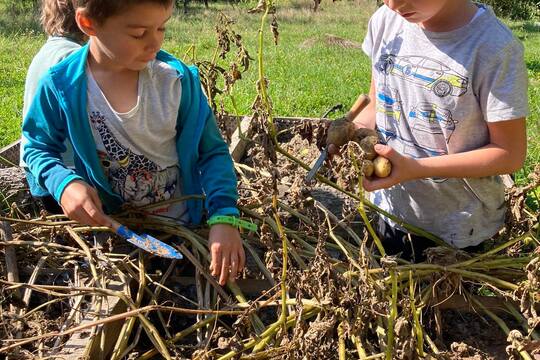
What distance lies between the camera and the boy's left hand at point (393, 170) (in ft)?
6.01

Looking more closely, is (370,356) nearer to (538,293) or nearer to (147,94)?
(538,293)

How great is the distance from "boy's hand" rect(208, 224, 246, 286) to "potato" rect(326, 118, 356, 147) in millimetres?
374

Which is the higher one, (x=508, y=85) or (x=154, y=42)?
(x=154, y=42)

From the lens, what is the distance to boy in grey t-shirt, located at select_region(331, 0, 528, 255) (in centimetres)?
190

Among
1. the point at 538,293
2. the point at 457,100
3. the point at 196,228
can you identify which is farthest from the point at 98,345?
the point at 457,100

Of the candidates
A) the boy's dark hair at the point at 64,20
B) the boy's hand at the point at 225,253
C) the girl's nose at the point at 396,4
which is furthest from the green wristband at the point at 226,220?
the boy's dark hair at the point at 64,20

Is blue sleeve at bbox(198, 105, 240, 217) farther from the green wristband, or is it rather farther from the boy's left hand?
the boy's left hand

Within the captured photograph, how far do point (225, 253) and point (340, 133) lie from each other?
464mm

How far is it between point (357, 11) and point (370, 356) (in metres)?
16.0

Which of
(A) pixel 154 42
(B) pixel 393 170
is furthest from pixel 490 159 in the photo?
(A) pixel 154 42

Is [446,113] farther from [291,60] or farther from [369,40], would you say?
[291,60]

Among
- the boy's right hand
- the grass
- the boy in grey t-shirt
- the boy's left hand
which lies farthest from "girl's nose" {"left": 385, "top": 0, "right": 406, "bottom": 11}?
the grass

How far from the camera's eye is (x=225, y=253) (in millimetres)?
1778

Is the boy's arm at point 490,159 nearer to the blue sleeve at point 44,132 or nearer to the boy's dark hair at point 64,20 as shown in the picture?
the blue sleeve at point 44,132
